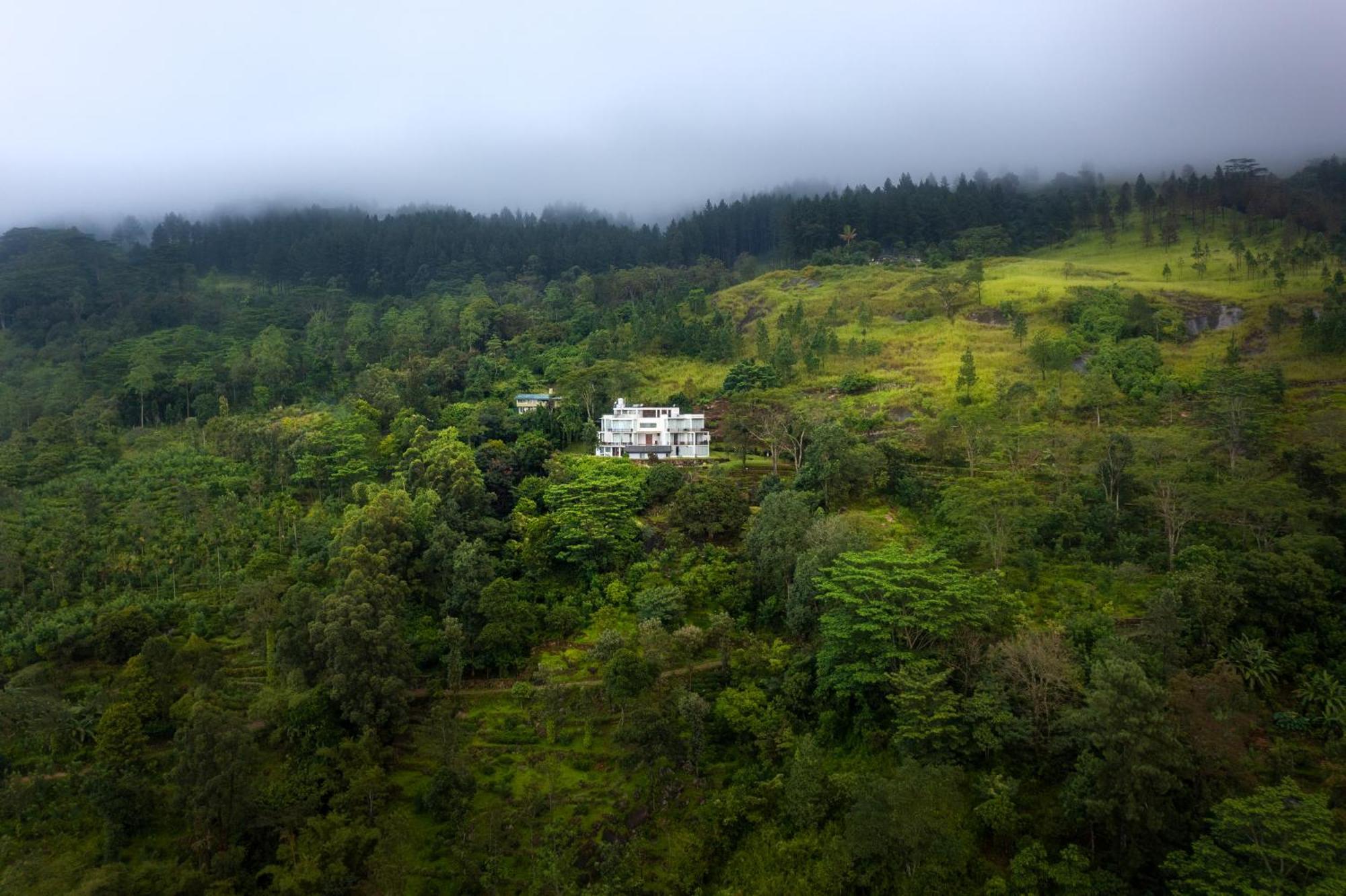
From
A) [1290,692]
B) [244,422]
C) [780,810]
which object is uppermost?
[244,422]

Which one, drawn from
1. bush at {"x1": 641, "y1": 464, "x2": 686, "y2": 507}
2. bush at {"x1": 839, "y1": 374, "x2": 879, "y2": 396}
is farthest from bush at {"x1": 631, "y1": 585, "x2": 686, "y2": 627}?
bush at {"x1": 839, "y1": 374, "x2": 879, "y2": 396}

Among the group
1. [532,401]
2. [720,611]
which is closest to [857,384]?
[532,401]

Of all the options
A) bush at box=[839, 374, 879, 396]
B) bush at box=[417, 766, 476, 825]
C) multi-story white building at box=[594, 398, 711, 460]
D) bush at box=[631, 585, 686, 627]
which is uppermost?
bush at box=[839, 374, 879, 396]

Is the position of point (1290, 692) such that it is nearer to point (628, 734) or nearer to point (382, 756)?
point (628, 734)

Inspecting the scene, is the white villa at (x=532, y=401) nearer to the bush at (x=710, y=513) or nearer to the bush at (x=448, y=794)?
the bush at (x=710, y=513)

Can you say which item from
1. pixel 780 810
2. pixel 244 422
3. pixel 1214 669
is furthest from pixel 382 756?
pixel 244 422

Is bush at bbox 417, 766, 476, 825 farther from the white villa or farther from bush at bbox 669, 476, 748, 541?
the white villa
